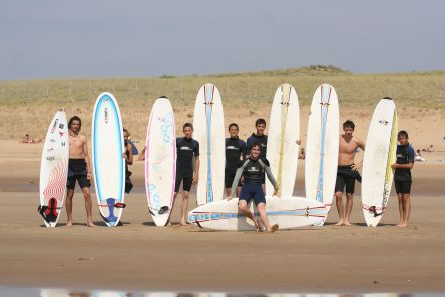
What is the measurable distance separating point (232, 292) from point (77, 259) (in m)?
2.17

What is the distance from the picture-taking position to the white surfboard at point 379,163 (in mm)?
12484

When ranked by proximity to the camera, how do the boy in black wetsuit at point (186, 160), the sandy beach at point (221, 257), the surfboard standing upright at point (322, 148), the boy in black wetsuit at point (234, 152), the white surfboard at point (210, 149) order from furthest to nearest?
the white surfboard at point (210, 149)
the surfboard standing upright at point (322, 148)
the boy in black wetsuit at point (234, 152)
the boy in black wetsuit at point (186, 160)
the sandy beach at point (221, 257)

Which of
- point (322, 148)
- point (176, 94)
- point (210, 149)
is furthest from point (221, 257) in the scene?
point (176, 94)

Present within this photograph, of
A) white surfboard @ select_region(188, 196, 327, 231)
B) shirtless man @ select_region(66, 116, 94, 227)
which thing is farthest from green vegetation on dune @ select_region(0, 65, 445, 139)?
white surfboard @ select_region(188, 196, 327, 231)

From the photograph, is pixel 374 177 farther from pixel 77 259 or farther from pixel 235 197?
pixel 77 259

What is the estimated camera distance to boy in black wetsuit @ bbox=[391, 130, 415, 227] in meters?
12.0

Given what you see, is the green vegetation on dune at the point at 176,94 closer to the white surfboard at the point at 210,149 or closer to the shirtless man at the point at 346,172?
the white surfboard at the point at 210,149

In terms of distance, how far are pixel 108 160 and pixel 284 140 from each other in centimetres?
244

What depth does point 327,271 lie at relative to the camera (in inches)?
344

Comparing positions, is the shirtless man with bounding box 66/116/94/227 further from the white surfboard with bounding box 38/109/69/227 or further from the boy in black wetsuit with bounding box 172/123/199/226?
the boy in black wetsuit with bounding box 172/123/199/226

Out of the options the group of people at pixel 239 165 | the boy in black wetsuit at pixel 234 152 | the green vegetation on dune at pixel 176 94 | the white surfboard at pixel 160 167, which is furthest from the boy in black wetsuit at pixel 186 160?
the green vegetation on dune at pixel 176 94

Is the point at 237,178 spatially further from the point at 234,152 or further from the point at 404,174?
the point at 404,174

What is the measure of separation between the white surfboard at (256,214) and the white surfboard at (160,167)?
643mm

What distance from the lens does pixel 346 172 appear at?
12.1m
